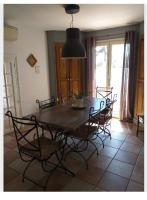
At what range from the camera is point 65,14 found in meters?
2.88

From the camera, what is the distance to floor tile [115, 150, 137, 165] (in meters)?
2.48

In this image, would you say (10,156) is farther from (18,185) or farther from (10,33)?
(10,33)

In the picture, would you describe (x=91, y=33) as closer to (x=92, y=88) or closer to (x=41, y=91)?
(x=92, y=88)

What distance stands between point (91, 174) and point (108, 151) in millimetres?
695

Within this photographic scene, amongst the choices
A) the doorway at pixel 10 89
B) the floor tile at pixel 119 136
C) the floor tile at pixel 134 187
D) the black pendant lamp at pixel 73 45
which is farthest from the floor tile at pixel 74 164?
the doorway at pixel 10 89

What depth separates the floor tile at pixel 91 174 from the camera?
2.10 metres

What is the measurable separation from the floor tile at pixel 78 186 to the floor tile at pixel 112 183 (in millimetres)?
128

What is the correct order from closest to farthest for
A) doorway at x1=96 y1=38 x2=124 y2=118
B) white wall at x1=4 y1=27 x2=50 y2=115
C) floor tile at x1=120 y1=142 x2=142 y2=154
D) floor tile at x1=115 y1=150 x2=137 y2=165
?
1. floor tile at x1=115 y1=150 x2=137 y2=165
2. floor tile at x1=120 y1=142 x2=142 y2=154
3. white wall at x1=4 y1=27 x2=50 y2=115
4. doorway at x1=96 y1=38 x2=124 y2=118

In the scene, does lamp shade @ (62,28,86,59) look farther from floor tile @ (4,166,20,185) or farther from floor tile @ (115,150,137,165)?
floor tile @ (4,166,20,185)

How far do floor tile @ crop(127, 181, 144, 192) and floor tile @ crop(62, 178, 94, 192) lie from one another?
46cm

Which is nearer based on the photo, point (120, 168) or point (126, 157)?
point (120, 168)

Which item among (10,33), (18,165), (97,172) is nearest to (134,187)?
(97,172)

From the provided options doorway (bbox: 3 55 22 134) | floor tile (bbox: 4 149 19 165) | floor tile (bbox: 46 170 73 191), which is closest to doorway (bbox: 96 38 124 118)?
doorway (bbox: 3 55 22 134)
